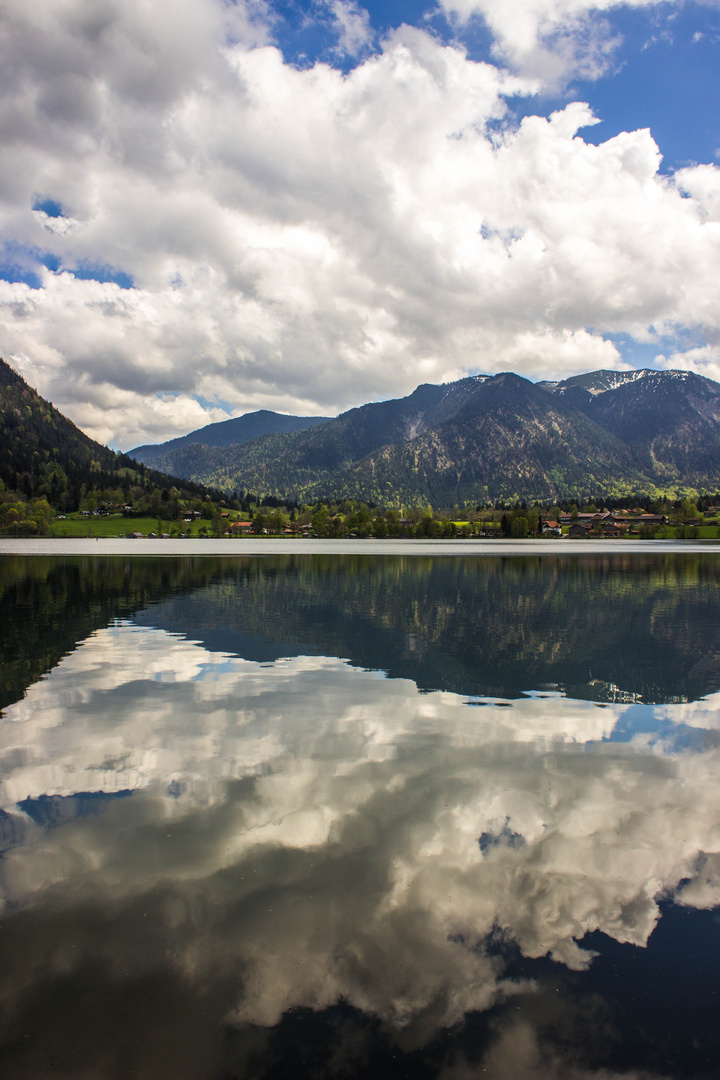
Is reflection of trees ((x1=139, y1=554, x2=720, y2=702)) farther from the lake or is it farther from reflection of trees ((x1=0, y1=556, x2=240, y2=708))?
reflection of trees ((x1=0, y1=556, x2=240, y2=708))

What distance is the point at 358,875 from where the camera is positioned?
1018 cm

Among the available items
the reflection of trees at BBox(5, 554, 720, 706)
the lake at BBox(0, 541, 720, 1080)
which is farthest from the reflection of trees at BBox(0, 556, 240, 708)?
the lake at BBox(0, 541, 720, 1080)

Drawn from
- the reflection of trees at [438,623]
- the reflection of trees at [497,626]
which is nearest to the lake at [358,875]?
the reflection of trees at [497,626]

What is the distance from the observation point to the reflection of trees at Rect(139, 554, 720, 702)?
25.2 m

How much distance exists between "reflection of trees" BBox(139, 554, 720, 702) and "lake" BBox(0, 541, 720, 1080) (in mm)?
861

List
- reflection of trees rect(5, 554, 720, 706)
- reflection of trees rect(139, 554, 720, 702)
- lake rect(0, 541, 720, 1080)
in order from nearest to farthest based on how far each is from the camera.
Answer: lake rect(0, 541, 720, 1080) → reflection of trees rect(139, 554, 720, 702) → reflection of trees rect(5, 554, 720, 706)

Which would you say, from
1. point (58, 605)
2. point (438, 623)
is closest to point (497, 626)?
point (438, 623)

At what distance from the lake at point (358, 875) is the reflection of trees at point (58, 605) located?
9.37ft

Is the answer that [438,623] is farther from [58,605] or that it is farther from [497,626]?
[58,605]

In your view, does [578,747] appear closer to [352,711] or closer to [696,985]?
[352,711]

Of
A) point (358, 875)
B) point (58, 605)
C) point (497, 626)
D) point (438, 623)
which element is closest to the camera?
point (358, 875)

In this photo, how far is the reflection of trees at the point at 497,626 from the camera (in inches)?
990

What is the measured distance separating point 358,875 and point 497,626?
2831 centimetres

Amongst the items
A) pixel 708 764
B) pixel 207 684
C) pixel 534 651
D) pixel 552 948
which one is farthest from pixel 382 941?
pixel 534 651
